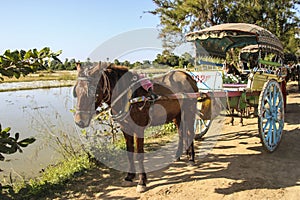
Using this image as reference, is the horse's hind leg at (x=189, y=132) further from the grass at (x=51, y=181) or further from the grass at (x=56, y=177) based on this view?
the grass at (x=51, y=181)

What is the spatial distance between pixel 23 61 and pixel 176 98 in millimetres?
2276

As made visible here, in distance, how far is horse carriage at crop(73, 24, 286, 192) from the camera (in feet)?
10.8

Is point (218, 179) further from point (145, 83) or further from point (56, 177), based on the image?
point (56, 177)

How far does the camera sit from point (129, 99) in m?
3.52

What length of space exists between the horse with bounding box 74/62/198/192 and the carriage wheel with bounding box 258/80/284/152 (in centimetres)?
120

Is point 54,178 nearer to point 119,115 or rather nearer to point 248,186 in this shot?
point 119,115

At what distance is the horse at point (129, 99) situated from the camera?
3135mm

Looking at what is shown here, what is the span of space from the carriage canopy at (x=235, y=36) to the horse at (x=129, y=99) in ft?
4.86

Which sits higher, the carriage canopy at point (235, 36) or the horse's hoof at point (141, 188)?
the carriage canopy at point (235, 36)

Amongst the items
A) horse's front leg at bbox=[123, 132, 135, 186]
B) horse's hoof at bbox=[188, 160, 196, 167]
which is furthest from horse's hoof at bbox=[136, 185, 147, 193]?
horse's hoof at bbox=[188, 160, 196, 167]

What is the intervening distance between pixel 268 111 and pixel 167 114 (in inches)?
78.0

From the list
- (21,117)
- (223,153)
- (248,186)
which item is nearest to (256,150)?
(223,153)

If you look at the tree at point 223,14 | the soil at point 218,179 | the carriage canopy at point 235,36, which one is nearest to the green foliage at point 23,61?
the soil at point 218,179

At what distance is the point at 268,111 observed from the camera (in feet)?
15.6
